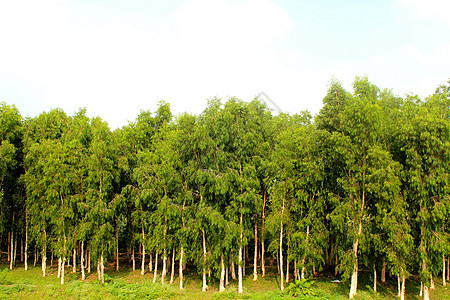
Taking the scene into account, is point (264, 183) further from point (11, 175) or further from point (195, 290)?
point (11, 175)

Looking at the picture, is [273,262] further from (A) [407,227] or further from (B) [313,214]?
(A) [407,227]

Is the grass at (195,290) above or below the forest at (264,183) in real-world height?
below

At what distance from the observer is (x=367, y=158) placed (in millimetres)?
17031

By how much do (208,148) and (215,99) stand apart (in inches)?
141

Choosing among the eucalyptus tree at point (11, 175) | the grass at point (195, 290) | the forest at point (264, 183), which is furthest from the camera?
the eucalyptus tree at point (11, 175)

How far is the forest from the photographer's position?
636 inches

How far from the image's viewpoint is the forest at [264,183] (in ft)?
53.0

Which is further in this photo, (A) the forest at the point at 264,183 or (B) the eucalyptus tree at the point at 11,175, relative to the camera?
(B) the eucalyptus tree at the point at 11,175

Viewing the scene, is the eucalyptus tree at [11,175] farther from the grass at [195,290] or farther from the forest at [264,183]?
the grass at [195,290]

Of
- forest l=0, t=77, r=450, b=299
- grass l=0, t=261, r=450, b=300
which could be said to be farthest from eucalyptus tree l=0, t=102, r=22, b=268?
grass l=0, t=261, r=450, b=300

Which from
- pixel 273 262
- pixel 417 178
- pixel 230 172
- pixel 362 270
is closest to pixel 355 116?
pixel 417 178

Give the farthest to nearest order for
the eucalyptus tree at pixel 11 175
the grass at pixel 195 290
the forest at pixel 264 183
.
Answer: the eucalyptus tree at pixel 11 175
the grass at pixel 195 290
the forest at pixel 264 183

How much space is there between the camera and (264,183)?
68.5ft

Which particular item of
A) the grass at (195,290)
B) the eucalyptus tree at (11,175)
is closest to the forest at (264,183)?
the eucalyptus tree at (11,175)
